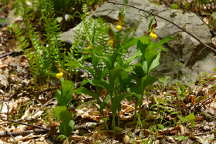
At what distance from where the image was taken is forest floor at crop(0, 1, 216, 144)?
2807mm

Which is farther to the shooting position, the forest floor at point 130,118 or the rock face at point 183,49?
the rock face at point 183,49

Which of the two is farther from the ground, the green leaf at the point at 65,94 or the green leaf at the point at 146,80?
the green leaf at the point at 146,80

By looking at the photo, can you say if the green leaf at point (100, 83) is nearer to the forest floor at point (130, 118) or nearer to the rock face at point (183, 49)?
Answer: the forest floor at point (130, 118)

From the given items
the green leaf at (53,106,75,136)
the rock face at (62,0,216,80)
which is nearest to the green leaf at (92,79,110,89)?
the green leaf at (53,106,75,136)

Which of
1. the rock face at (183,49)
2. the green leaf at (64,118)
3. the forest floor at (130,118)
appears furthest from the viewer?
the rock face at (183,49)

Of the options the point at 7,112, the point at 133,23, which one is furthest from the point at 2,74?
the point at 133,23

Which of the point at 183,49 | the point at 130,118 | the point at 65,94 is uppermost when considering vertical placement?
the point at 183,49

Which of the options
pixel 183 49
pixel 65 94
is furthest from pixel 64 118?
pixel 183 49

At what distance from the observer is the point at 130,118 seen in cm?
308

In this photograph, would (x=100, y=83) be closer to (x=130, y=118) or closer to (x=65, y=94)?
(x=65, y=94)

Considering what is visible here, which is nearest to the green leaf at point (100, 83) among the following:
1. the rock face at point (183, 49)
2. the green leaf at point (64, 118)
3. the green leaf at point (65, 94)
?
the green leaf at point (65, 94)

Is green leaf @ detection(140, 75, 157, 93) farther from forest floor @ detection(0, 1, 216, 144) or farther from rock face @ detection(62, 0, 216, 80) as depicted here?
rock face @ detection(62, 0, 216, 80)

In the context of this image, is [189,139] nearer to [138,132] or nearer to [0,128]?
[138,132]

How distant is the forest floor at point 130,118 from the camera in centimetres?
281
